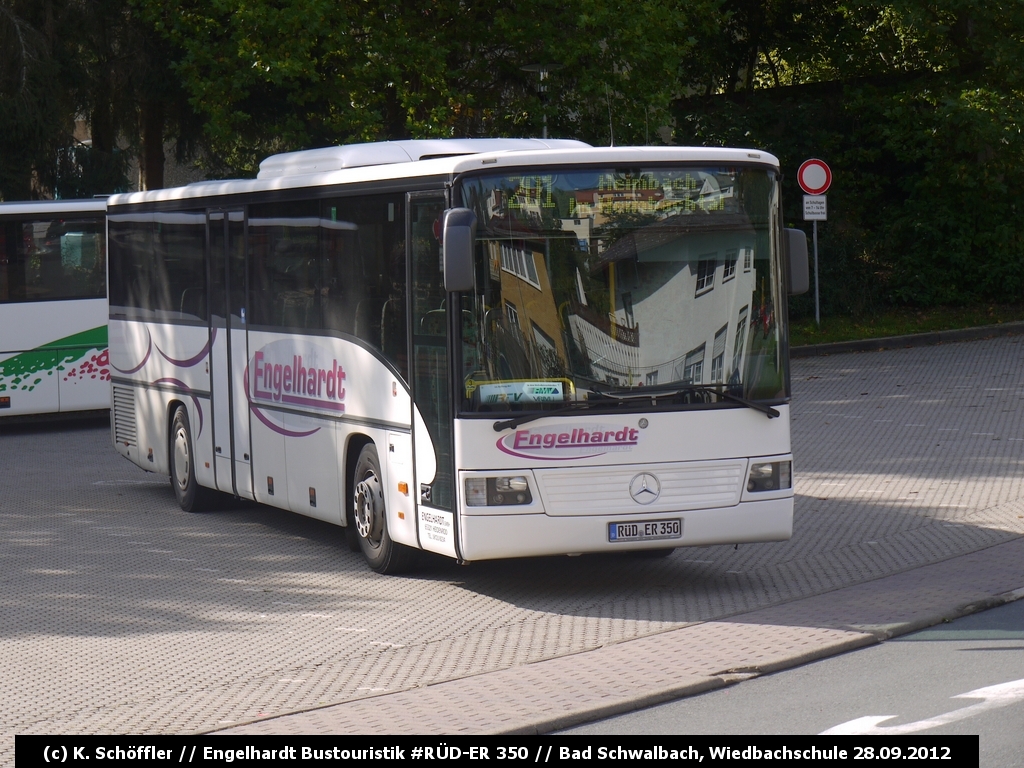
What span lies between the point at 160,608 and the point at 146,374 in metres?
5.43

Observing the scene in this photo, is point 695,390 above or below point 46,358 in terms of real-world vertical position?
above

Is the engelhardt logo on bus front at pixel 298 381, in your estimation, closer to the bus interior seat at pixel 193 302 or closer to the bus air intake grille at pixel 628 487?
the bus interior seat at pixel 193 302

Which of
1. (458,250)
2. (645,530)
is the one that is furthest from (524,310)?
(645,530)

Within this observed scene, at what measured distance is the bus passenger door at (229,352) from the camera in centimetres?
1183

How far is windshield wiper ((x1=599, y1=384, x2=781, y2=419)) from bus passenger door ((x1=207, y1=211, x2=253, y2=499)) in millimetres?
4085

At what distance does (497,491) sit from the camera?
8.70m

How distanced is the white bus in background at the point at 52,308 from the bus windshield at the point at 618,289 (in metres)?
11.4

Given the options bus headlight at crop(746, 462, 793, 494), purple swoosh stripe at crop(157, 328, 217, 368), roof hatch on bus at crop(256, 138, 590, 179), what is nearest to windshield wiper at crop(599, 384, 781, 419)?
bus headlight at crop(746, 462, 793, 494)

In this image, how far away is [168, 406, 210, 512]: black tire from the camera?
507 inches

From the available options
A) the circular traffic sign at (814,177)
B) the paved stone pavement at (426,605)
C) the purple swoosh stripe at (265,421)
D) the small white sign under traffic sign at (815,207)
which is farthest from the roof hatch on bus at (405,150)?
the circular traffic sign at (814,177)

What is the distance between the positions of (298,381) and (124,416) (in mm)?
4393

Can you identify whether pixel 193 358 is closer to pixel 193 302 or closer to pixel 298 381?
pixel 193 302
